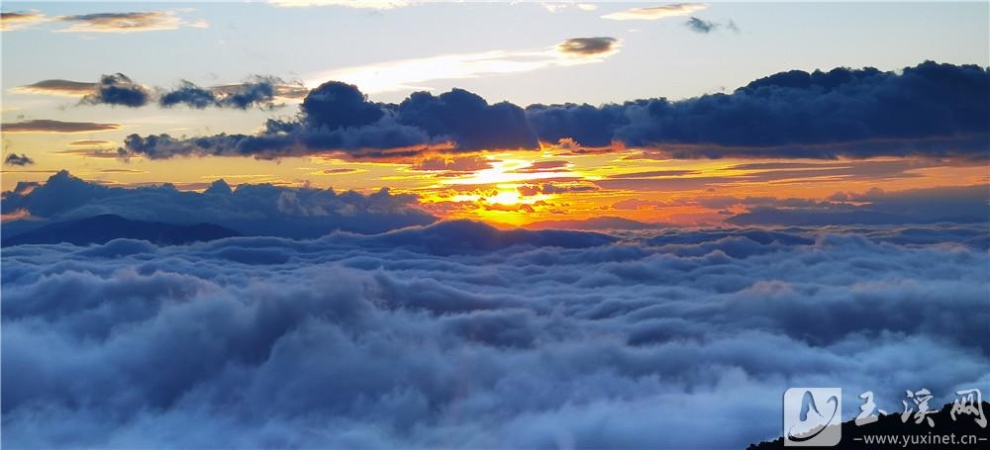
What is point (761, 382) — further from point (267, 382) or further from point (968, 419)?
point (267, 382)

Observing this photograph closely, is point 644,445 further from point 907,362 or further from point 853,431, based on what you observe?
point 907,362

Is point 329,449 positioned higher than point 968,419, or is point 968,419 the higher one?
point 968,419

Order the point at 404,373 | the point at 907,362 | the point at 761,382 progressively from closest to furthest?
the point at 761,382
the point at 907,362
the point at 404,373

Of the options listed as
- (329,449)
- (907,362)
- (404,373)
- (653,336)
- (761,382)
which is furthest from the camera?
(653,336)

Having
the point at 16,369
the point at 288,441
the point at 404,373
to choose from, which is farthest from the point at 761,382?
the point at 16,369

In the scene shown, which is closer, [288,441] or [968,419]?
[968,419]

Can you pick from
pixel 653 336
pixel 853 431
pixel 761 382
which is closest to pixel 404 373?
pixel 653 336
